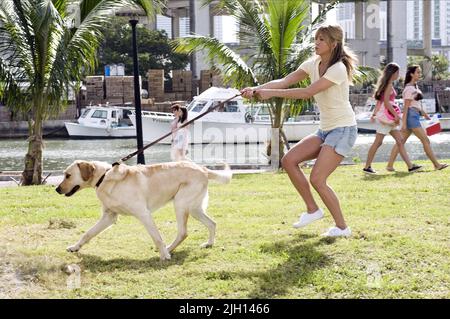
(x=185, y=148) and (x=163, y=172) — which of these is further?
(x=185, y=148)

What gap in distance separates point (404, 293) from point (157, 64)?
213 ft

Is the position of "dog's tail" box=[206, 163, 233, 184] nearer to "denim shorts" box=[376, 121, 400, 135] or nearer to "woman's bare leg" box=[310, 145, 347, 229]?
"woman's bare leg" box=[310, 145, 347, 229]

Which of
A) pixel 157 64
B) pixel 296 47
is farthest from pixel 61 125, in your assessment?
pixel 296 47

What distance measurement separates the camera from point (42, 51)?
12.7 m

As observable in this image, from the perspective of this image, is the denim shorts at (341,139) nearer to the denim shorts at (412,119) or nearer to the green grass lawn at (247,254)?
the green grass lawn at (247,254)

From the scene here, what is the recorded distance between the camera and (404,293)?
4.79m

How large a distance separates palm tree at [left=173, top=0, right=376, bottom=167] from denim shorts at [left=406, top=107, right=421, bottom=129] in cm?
403

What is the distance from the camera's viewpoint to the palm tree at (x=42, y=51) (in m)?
12.5

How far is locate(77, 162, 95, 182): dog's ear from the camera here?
6.05 metres

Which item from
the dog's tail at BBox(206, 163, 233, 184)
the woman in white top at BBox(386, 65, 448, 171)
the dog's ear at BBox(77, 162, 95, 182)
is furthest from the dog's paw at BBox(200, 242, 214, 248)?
the woman in white top at BBox(386, 65, 448, 171)

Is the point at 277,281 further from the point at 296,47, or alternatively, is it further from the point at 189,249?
the point at 296,47

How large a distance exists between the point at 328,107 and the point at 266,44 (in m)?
9.64

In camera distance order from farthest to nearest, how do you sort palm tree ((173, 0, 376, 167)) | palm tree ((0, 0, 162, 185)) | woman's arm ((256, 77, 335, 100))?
palm tree ((173, 0, 376, 167)), palm tree ((0, 0, 162, 185)), woman's arm ((256, 77, 335, 100))

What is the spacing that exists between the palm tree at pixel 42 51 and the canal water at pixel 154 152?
11.1 meters
